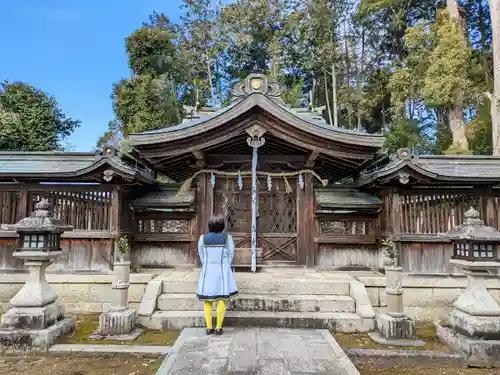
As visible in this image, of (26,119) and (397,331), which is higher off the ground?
(26,119)

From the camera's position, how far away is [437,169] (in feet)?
29.4

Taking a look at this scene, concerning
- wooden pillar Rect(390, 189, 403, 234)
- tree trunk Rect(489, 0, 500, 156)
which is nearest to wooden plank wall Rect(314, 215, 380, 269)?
wooden pillar Rect(390, 189, 403, 234)

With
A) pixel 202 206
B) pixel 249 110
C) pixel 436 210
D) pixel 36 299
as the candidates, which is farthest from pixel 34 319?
pixel 436 210

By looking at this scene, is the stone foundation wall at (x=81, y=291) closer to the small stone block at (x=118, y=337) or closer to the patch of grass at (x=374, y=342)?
the small stone block at (x=118, y=337)

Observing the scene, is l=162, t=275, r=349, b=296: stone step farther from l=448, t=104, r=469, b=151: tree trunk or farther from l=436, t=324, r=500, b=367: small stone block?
l=448, t=104, r=469, b=151: tree trunk

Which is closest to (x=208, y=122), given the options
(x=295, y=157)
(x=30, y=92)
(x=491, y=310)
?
(x=295, y=157)

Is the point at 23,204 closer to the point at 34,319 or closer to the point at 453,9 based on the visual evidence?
the point at 34,319

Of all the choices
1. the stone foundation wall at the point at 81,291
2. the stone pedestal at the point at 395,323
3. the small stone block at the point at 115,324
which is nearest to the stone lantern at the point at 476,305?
the stone pedestal at the point at 395,323

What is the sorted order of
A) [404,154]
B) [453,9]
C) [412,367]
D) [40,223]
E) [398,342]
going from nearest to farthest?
[412,367] < [398,342] < [40,223] < [404,154] < [453,9]

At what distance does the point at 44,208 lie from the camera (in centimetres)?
634

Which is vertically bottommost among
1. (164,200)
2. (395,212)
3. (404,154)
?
(395,212)

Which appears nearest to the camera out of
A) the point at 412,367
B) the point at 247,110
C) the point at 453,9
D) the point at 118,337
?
the point at 412,367

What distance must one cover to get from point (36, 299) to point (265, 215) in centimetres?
538

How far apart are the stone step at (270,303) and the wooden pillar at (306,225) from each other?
73.9 inches
